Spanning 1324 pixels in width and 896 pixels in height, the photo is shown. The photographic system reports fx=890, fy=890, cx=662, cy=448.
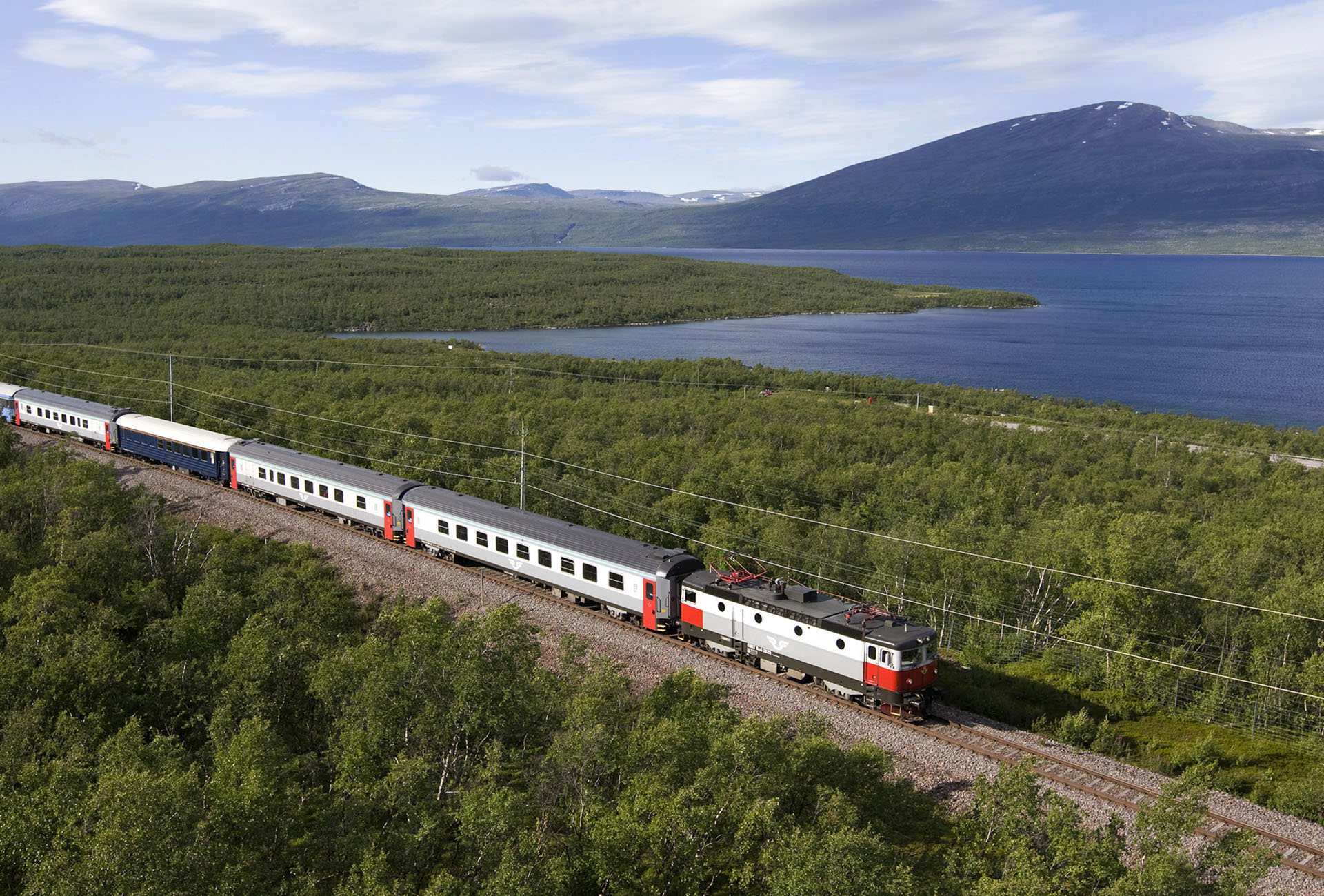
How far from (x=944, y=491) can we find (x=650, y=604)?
60.3 ft

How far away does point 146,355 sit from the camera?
75.6m

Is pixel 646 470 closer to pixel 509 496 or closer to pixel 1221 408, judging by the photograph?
pixel 509 496

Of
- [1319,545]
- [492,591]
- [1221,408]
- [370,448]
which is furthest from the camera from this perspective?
[1221,408]

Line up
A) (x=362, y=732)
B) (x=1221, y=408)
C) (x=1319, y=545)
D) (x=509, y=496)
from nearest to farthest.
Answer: (x=362, y=732)
(x=1319, y=545)
(x=509, y=496)
(x=1221, y=408)

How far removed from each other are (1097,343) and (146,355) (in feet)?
372

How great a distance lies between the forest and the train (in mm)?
3609

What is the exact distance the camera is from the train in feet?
67.2

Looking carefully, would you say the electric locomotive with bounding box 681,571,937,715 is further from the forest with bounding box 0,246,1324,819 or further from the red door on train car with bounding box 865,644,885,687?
the forest with bounding box 0,246,1324,819

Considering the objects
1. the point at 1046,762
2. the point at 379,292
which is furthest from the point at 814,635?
the point at 379,292

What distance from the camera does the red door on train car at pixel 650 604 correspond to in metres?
24.5

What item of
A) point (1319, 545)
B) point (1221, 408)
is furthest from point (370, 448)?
point (1221, 408)

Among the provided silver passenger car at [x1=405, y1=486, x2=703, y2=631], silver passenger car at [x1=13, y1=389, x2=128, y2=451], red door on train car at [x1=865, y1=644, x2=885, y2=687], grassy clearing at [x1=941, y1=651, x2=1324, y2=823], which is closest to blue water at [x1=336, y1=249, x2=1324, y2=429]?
silver passenger car at [x1=13, y1=389, x2=128, y2=451]

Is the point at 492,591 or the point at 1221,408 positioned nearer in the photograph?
the point at 492,591

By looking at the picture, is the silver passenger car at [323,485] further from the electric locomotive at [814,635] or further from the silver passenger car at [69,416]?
the electric locomotive at [814,635]
